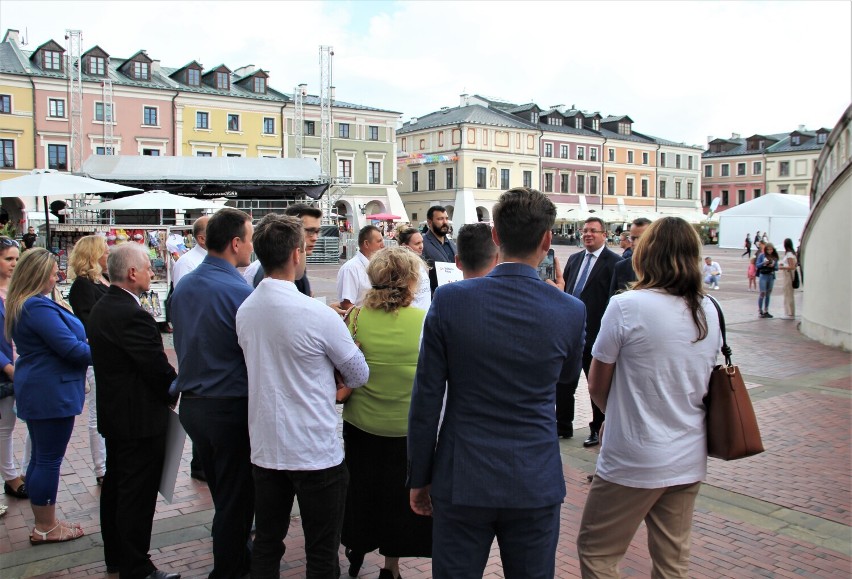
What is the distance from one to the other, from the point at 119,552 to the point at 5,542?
3.41 feet

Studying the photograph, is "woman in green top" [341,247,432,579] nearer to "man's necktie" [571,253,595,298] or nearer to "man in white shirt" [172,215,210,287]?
"man in white shirt" [172,215,210,287]

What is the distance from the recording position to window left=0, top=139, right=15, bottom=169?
44750 millimetres

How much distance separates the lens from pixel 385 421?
3.66m

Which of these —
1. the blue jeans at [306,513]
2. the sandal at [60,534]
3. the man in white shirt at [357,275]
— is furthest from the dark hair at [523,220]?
the sandal at [60,534]

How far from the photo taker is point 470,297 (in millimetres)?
2484

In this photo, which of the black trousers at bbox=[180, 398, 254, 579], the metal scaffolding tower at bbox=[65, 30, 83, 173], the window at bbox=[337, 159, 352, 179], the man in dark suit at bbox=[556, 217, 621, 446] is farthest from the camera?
the window at bbox=[337, 159, 352, 179]

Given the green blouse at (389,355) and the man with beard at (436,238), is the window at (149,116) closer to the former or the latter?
the man with beard at (436,238)

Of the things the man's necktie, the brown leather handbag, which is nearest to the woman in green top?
the brown leather handbag

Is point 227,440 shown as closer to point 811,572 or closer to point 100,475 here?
point 100,475

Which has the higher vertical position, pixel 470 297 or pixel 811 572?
pixel 470 297

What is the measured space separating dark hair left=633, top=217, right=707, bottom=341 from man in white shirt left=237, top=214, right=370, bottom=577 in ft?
4.38

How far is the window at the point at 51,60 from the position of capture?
1821 inches

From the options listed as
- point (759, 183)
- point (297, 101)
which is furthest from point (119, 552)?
point (759, 183)

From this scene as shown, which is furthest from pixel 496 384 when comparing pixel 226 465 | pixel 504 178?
pixel 504 178
